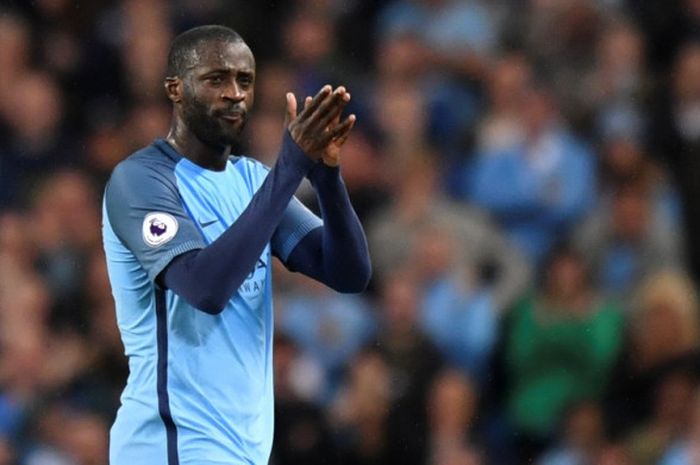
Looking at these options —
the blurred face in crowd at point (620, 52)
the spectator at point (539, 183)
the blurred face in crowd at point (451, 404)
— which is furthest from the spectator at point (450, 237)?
the blurred face in crowd at point (620, 52)

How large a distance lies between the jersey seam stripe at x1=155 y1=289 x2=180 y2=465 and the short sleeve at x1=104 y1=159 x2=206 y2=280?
154 millimetres

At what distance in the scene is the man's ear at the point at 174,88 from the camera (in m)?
4.79

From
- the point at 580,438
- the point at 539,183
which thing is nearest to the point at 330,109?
the point at 580,438

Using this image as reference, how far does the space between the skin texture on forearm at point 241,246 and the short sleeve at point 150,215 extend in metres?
0.10

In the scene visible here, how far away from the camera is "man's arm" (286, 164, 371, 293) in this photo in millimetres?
4703

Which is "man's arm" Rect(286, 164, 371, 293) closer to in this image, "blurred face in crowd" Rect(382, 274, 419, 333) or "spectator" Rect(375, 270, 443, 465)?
"spectator" Rect(375, 270, 443, 465)

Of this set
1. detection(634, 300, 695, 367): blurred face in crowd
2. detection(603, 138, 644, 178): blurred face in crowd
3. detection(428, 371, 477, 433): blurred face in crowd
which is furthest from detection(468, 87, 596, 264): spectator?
detection(428, 371, 477, 433): blurred face in crowd

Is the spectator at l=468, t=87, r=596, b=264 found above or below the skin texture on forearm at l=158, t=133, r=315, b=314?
below

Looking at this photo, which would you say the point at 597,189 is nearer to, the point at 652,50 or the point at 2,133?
the point at 652,50

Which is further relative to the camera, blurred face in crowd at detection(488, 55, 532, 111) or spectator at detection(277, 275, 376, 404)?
blurred face in crowd at detection(488, 55, 532, 111)

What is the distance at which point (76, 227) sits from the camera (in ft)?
32.3

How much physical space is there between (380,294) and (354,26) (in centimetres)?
251

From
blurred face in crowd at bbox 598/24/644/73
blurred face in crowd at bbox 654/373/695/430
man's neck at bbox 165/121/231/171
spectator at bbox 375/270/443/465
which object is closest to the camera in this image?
man's neck at bbox 165/121/231/171

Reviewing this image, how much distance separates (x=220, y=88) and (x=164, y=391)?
88 centimetres
